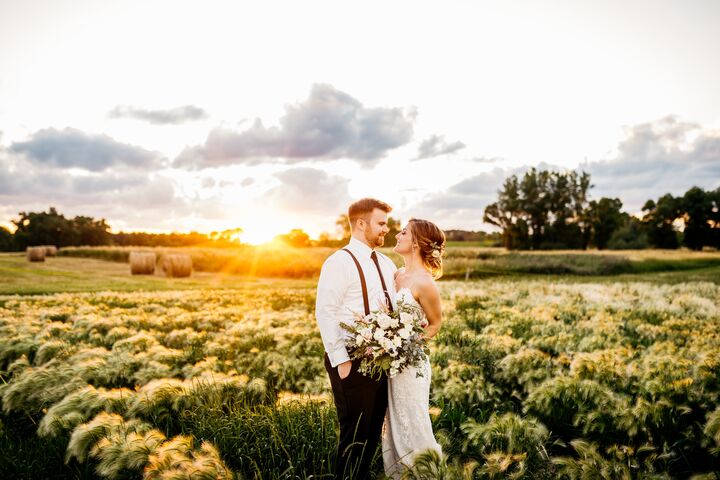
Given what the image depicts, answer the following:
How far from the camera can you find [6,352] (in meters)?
8.45

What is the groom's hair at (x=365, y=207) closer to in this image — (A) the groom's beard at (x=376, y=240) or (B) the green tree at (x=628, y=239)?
(A) the groom's beard at (x=376, y=240)

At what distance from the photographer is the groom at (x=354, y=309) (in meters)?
3.71

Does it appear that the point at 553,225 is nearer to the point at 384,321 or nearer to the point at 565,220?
the point at 565,220

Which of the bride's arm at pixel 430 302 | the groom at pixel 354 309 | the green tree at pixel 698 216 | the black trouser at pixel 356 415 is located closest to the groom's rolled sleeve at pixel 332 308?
the groom at pixel 354 309

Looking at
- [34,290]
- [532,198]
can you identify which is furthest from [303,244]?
[532,198]

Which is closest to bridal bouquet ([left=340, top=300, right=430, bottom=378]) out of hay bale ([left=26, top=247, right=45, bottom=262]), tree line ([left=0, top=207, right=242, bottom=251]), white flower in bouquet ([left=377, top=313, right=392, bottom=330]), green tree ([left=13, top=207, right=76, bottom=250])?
white flower in bouquet ([left=377, top=313, right=392, bottom=330])

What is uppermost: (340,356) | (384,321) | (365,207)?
(365,207)

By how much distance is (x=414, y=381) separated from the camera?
4.02 m

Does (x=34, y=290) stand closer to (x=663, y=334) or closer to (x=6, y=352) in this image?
(x=6, y=352)

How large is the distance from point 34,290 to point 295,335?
802 inches

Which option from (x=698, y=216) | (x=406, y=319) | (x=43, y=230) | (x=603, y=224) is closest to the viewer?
(x=406, y=319)

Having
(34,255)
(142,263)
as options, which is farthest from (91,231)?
(142,263)

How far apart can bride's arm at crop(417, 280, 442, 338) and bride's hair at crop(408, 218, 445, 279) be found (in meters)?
0.34

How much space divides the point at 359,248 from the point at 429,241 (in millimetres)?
890
